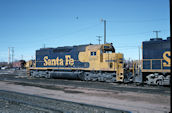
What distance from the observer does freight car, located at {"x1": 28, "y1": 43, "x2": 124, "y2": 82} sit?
57.5ft

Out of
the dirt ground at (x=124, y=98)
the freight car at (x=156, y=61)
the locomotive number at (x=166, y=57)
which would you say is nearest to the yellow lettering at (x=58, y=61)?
the dirt ground at (x=124, y=98)

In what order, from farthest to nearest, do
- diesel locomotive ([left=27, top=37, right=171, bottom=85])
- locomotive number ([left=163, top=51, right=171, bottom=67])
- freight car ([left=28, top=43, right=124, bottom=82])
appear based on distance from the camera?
freight car ([left=28, top=43, right=124, bottom=82])
diesel locomotive ([left=27, top=37, right=171, bottom=85])
locomotive number ([left=163, top=51, right=171, bottom=67])

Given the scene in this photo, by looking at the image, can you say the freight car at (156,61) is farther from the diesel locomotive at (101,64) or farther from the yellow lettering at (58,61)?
the yellow lettering at (58,61)

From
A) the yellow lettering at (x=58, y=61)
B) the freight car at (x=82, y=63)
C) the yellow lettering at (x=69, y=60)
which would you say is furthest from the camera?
the yellow lettering at (x=58, y=61)

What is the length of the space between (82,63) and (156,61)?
781 cm

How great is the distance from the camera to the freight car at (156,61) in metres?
14.3

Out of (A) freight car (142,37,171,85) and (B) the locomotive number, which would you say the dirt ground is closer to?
(A) freight car (142,37,171,85)

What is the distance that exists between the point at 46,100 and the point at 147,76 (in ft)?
29.9

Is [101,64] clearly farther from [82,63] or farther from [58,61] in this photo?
[58,61]

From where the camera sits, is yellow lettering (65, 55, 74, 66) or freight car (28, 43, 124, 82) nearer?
freight car (28, 43, 124, 82)

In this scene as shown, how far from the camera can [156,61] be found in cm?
1498

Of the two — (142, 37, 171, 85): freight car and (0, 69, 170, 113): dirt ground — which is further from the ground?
(142, 37, 171, 85): freight car

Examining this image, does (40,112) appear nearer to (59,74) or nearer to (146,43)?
(146,43)

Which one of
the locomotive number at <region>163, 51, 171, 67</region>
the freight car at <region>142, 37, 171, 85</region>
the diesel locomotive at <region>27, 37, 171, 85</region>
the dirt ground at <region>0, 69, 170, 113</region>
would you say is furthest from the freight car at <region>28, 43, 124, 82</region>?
the dirt ground at <region>0, 69, 170, 113</region>
